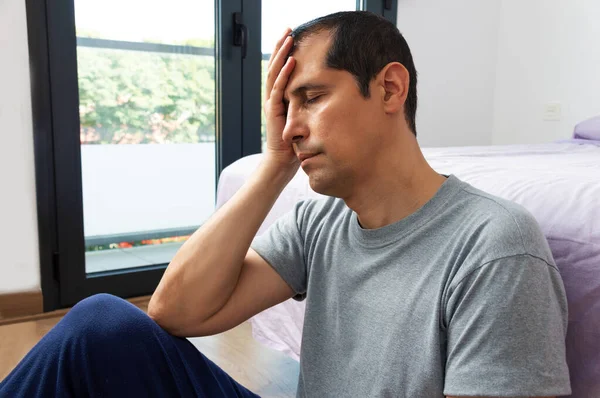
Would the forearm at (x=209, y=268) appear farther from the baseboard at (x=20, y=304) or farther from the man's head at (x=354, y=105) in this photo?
the baseboard at (x=20, y=304)

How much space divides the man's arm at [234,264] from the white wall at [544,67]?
8.83 feet

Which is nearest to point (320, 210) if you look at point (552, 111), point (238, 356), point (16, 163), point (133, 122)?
point (238, 356)

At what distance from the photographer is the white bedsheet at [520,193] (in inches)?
32.3

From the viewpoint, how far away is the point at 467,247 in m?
0.67

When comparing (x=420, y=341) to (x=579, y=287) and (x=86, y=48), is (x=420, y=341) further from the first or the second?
(x=86, y=48)

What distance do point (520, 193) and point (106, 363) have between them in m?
0.67

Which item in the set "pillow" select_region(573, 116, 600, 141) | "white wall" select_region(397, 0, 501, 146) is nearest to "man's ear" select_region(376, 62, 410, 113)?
"pillow" select_region(573, 116, 600, 141)

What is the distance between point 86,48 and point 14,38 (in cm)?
30

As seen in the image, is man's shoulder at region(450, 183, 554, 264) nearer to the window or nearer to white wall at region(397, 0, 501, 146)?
the window

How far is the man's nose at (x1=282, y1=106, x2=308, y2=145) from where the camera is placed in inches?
33.6

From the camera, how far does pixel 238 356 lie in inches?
73.9

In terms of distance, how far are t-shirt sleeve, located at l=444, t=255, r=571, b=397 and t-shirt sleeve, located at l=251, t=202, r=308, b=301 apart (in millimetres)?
364

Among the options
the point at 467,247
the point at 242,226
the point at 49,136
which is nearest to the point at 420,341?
the point at 467,247

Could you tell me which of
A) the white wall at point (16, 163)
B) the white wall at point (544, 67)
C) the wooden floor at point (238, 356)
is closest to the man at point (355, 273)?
the wooden floor at point (238, 356)
